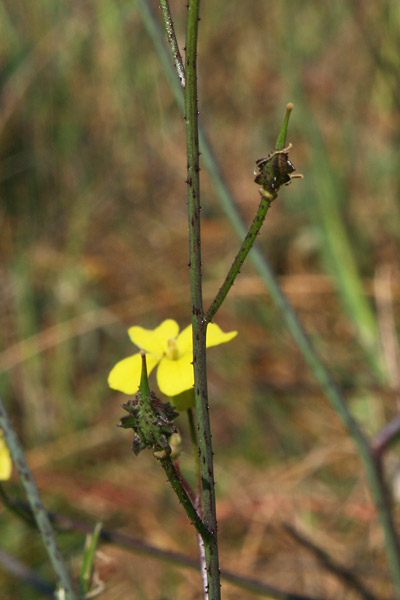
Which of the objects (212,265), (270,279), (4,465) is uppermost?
(212,265)

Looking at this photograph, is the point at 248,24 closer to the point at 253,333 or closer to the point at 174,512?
the point at 253,333

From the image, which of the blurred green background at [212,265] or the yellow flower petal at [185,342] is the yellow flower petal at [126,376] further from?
the blurred green background at [212,265]

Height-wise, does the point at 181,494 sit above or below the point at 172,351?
below

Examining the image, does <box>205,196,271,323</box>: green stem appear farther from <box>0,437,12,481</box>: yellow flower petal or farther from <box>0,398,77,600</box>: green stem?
<box>0,437,12,481</box>: yellow flower petal

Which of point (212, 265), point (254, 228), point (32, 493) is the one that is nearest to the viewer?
point (254, 228)

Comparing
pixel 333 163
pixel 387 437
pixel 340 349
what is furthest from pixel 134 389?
pixel 333 163

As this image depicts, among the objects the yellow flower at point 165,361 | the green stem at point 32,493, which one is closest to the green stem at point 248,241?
the yellow flower at point 165,361

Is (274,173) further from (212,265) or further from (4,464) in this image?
(212,265)

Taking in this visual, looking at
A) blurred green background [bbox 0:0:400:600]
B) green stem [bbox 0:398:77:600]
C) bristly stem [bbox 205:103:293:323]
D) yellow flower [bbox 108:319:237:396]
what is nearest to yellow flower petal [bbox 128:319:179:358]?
yellow flower [bbox 108:319:237:396]

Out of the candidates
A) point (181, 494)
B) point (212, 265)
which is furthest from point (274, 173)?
point (212, 265)
